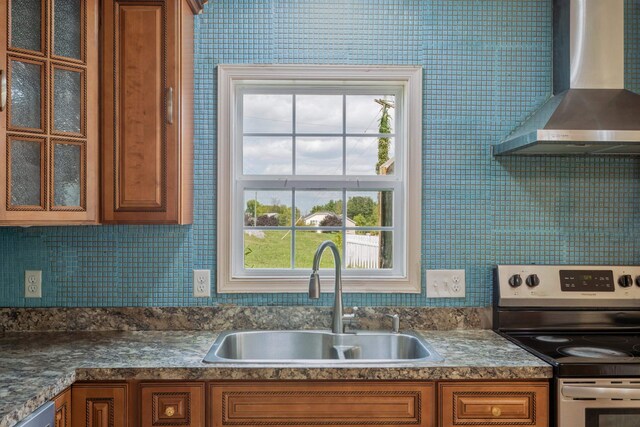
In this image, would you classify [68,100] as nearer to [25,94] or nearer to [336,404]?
[25,94]

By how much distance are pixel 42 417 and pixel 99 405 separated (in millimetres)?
283

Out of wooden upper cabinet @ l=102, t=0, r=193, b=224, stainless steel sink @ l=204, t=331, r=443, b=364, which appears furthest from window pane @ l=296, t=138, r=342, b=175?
stainless steel sink @ l=204, t=331, r=443, b=364

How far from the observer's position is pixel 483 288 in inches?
92.2

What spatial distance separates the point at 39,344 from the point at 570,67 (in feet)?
7.85

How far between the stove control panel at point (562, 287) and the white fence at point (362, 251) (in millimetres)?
547

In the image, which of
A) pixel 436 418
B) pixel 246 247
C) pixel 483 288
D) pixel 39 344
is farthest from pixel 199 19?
pixel 436 418

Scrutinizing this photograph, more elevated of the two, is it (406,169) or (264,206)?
(406,169)

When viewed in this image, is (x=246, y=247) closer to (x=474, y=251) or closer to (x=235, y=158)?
(x=235, y=158)

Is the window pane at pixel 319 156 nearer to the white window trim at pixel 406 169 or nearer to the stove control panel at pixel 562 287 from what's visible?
the white window trim at pixel 406 169

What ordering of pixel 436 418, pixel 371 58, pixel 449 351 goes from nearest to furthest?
1. pixel 436 418
2. pixel 449 351
3. pixel 371 58

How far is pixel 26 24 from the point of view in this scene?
1.79 metres

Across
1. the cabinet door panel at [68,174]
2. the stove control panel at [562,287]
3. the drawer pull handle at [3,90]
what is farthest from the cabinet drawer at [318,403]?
the drawer pull handle at [3,90]

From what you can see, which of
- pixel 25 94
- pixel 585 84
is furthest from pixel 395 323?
pixel 25 94

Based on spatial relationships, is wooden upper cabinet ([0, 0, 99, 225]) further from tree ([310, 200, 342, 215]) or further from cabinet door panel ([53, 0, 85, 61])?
tree ([310, 200, 342, 215])
